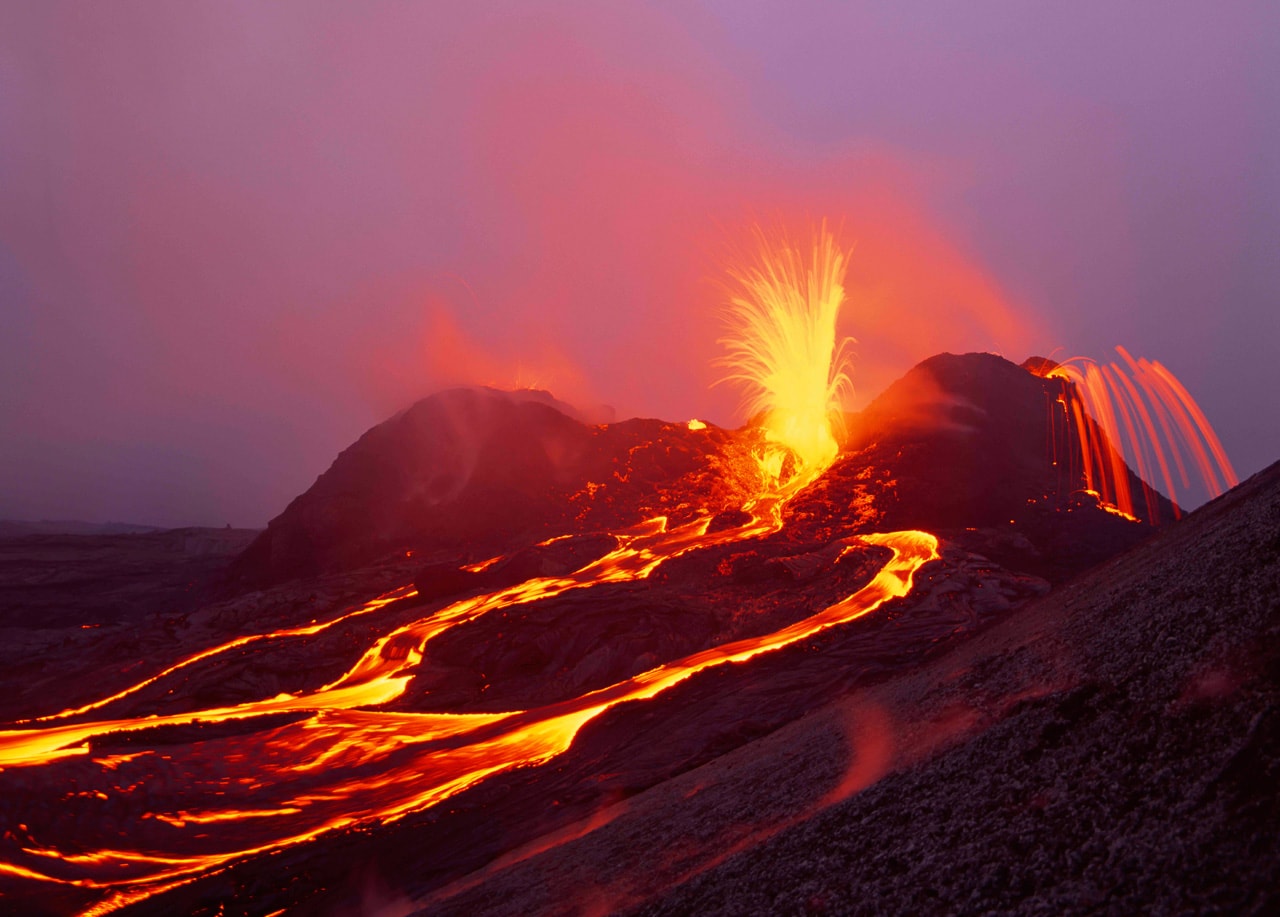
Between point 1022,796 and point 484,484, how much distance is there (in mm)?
49320

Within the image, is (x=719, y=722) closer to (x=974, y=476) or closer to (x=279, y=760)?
(x=279, y=760)

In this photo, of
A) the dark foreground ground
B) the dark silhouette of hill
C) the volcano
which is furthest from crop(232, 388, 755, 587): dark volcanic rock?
the dark foreground ground

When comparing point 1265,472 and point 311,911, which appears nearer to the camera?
point 311,911

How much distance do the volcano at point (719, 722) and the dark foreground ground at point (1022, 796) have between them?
39 millimetres

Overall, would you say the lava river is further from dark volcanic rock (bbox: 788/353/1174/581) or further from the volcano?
dark volcanic rock (bbox: 788/353/1174/581)

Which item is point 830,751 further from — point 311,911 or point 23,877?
point 23,877

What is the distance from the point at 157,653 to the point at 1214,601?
33.8 m

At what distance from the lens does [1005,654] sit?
1209 cm

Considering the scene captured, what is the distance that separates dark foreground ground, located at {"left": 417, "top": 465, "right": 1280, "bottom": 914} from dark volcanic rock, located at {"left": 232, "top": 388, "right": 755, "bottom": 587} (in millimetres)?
34075

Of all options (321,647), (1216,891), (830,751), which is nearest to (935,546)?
(830,751)

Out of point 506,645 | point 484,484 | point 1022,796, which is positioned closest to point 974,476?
point 506,645

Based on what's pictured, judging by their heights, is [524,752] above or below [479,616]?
below

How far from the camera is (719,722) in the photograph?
16781mm

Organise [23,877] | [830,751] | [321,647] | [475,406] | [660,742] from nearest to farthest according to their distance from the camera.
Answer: [830,751] → [23,877] → [660,742] → [321,647] → [475,406]
